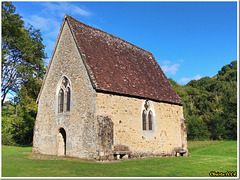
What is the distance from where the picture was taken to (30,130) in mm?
30000

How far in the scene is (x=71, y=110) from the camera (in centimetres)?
1645

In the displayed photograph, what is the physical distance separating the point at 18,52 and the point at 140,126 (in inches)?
657

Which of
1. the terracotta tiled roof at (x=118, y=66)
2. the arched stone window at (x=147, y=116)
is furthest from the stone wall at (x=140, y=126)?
the terracotta tiled roof at (x=118, y=66)

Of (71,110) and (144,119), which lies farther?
(144,119)

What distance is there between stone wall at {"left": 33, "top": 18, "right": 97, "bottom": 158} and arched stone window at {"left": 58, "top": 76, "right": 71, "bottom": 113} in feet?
1.06

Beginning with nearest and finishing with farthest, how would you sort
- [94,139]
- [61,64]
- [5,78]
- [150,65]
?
[94,139], [61,64], [150,65], [5,78]

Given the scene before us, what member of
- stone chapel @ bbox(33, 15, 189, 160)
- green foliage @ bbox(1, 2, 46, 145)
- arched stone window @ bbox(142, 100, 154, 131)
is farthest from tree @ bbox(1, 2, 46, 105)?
arched stone window @ bbox(142, 100, 154, 131)

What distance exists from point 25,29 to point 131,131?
1824 cm

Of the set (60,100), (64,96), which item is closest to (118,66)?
(64,96)

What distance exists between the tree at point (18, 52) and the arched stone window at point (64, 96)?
27.1 feet

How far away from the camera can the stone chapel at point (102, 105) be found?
15.1m

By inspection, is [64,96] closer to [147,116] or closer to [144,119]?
[144,119]

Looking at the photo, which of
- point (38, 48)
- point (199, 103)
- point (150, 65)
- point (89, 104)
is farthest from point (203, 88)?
point (89, 104)

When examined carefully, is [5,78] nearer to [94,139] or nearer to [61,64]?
[61,64]
